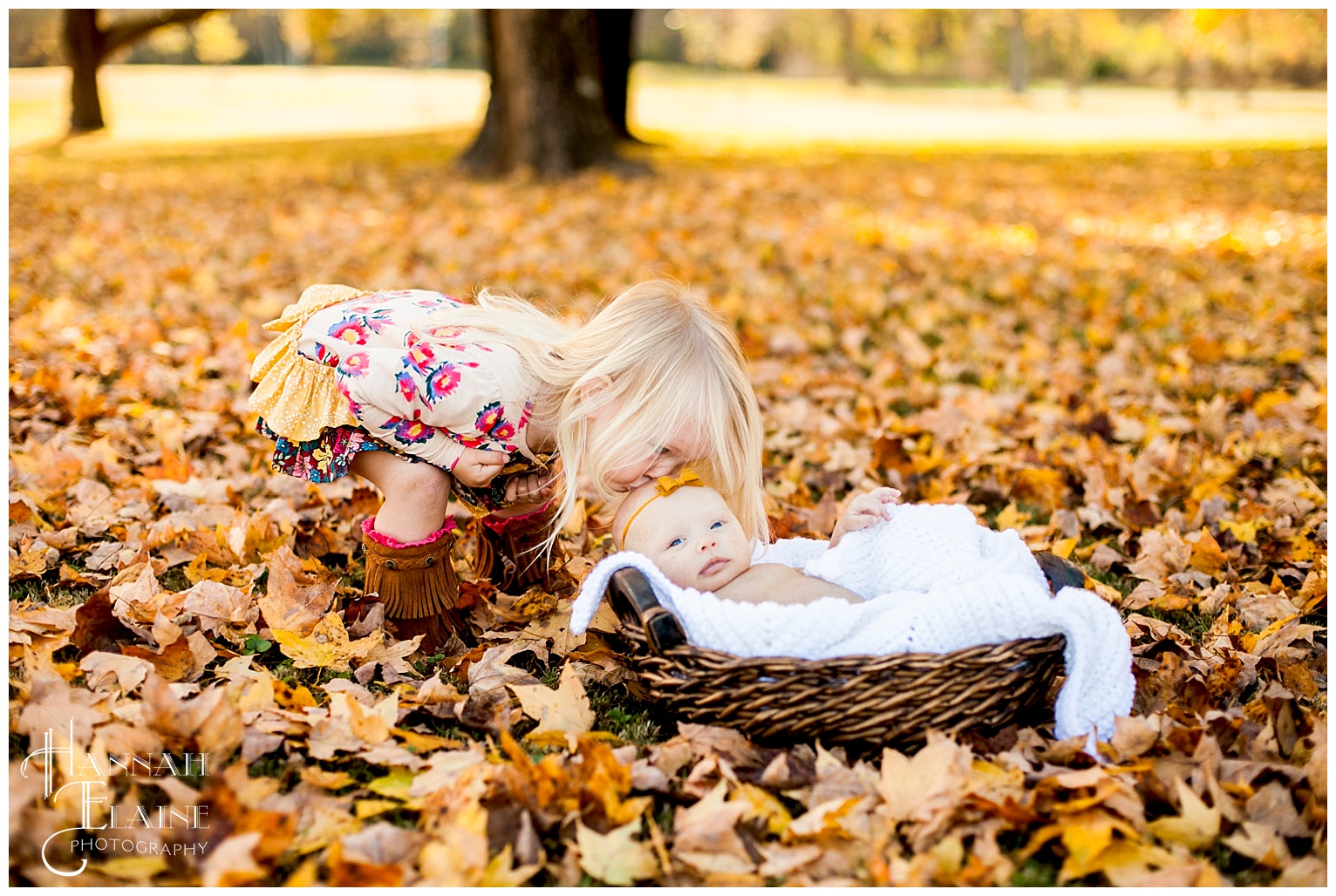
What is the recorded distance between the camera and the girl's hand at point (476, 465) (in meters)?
2.60

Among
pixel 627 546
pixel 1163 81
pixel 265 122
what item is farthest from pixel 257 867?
pixel 1163 81

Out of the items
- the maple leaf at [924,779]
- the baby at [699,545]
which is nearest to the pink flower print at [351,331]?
the baby at [699,545]

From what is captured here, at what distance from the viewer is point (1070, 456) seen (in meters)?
3.96

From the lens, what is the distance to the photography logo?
1835 mm

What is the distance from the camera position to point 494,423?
2.59 m

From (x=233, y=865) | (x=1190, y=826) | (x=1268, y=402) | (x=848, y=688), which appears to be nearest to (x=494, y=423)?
(x=848, y=688)

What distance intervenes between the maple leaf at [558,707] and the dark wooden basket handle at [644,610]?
7.4 inches

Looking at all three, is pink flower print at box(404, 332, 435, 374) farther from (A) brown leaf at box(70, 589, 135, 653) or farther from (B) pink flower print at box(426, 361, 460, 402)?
(A) brown leaf at box(70, 589, 135, 653)

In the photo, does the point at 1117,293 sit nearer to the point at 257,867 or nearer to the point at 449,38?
the point at 257,867

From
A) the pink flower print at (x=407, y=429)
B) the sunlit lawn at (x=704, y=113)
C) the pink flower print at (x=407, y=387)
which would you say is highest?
the sunlit lawn at (x=704, y=113)

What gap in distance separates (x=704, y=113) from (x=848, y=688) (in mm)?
24927

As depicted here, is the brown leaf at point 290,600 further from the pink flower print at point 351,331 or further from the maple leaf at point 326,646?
the pink flower print at point 351,331

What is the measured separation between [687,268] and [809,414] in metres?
3.14

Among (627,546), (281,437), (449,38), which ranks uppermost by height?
(449,38)
